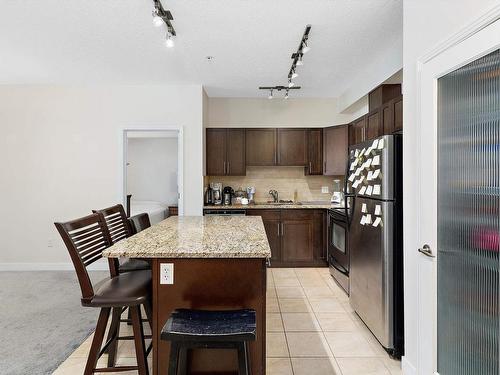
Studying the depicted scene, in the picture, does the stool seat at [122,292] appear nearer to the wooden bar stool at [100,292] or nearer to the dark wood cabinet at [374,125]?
the wooden bar stool at [100,292]

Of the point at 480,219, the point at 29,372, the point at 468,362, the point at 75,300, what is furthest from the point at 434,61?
the point at 75,300

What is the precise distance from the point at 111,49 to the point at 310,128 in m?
3.08

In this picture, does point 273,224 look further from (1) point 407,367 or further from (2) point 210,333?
(2) point 210,333

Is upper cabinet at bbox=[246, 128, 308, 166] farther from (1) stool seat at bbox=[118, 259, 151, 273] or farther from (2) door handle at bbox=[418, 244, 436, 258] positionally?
(2) door handle at bbox=[418, 244, 436, 258]

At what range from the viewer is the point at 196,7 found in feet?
7.89

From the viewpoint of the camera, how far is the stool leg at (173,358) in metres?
1.33

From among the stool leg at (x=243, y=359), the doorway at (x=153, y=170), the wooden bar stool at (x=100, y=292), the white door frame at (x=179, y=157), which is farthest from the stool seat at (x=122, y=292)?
the doorway at (x=153, y=170)

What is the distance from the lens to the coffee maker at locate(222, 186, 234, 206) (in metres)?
4.87

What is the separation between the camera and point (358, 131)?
4137 mm

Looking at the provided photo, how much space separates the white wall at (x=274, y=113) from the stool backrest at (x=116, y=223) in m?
2.92

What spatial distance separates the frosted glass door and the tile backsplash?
3429 mm

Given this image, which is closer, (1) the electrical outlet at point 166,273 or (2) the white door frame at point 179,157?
(1) the electrical outlet at point 166,273

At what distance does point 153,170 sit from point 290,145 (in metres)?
3.76

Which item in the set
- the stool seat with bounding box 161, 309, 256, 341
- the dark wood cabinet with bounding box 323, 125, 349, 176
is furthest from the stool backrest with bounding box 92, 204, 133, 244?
the dark wood cabinet with bounding box 323, 125, 349, 176
